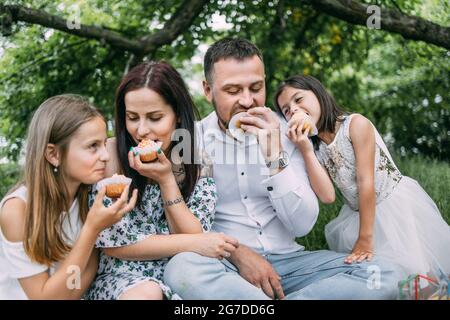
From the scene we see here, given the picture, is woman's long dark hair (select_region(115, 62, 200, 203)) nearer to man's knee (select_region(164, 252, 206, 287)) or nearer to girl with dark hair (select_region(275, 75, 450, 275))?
man's knee (select_region(164, 252, 206, 287))

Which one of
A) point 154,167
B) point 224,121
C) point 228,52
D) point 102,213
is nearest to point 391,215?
point 224,121

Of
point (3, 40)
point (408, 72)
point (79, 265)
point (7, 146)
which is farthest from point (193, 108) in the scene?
point (408, 72)

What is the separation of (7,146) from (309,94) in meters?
3.17

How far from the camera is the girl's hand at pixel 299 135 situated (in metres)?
2.88

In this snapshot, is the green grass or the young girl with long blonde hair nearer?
the young girl with long blonde hair

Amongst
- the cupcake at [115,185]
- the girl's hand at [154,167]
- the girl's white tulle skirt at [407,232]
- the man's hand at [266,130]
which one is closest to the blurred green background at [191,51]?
the girl's white tulle skirt at [407,232]

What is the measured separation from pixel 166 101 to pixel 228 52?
50 centimetres

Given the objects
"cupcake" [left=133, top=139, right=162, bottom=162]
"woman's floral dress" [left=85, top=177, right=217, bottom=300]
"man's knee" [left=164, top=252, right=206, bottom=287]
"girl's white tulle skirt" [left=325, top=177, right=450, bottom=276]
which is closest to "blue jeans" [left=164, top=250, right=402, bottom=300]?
"man's knee" [left=164, top=252, right=206, bottom=287]

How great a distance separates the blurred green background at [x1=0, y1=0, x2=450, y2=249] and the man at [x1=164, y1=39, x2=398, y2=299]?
1.06 m

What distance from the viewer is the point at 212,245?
2.59 m

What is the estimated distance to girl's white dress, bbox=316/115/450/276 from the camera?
3.06 m

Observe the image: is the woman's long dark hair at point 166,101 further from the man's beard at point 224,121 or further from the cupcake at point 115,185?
the cupcake at point 115,185
